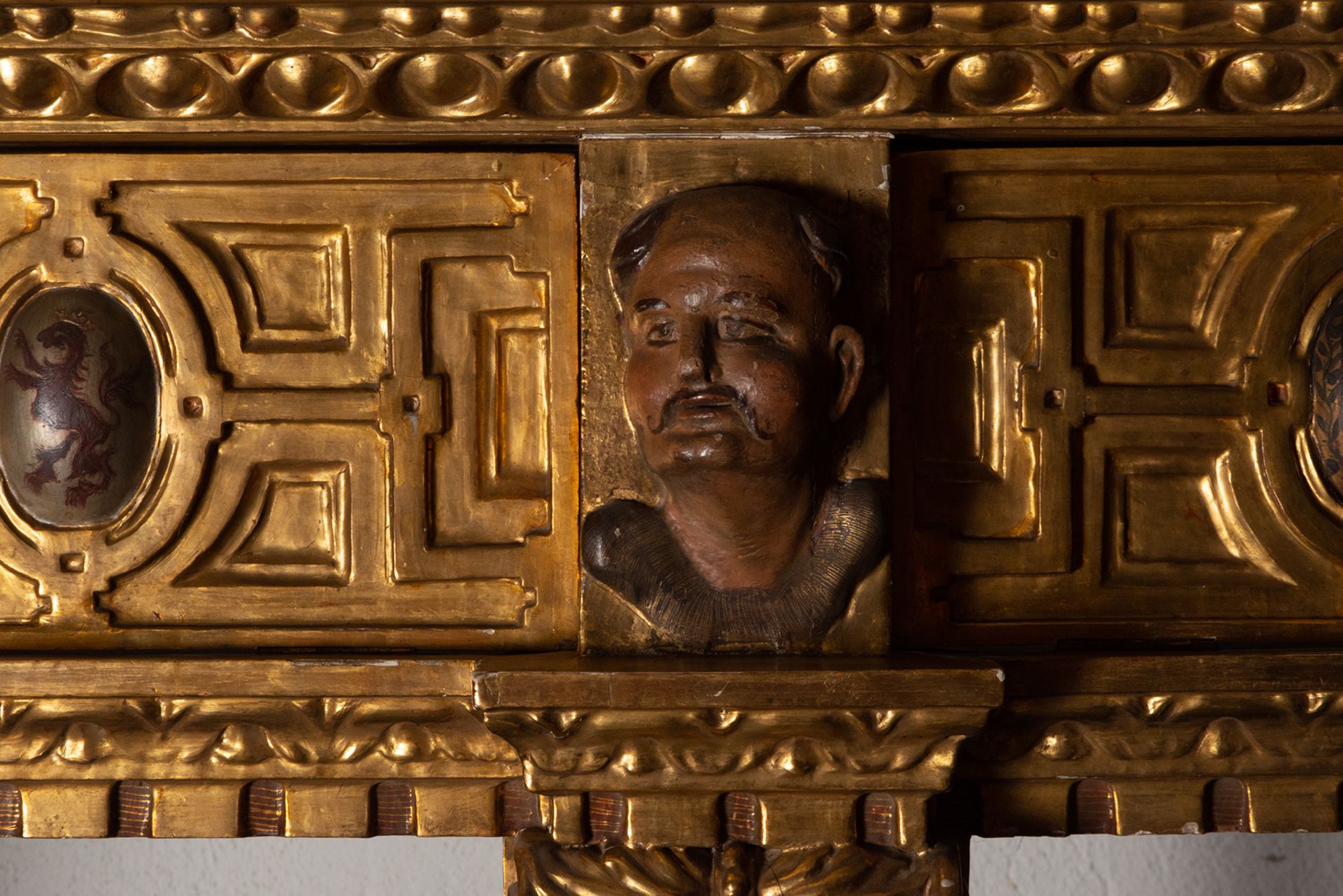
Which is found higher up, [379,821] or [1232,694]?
[1232,694]

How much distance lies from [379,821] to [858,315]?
63 centimetres

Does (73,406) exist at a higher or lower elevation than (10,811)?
higher

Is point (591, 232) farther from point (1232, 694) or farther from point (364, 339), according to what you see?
point (1232, 694)

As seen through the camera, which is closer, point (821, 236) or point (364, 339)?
point (821, 236)

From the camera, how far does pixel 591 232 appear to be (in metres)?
1.21

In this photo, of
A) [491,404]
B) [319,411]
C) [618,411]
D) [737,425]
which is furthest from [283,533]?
[737,425]

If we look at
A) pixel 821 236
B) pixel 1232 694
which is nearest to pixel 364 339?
pixel 821 236

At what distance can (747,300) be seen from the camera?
1.14 m

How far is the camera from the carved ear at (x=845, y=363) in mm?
1163

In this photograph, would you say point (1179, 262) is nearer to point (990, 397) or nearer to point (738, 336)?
point (990, 397)

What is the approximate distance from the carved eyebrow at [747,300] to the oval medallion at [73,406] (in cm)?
55

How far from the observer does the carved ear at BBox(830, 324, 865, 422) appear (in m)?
1.16

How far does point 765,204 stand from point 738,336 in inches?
4.6

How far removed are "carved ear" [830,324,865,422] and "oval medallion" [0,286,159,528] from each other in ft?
2.05
